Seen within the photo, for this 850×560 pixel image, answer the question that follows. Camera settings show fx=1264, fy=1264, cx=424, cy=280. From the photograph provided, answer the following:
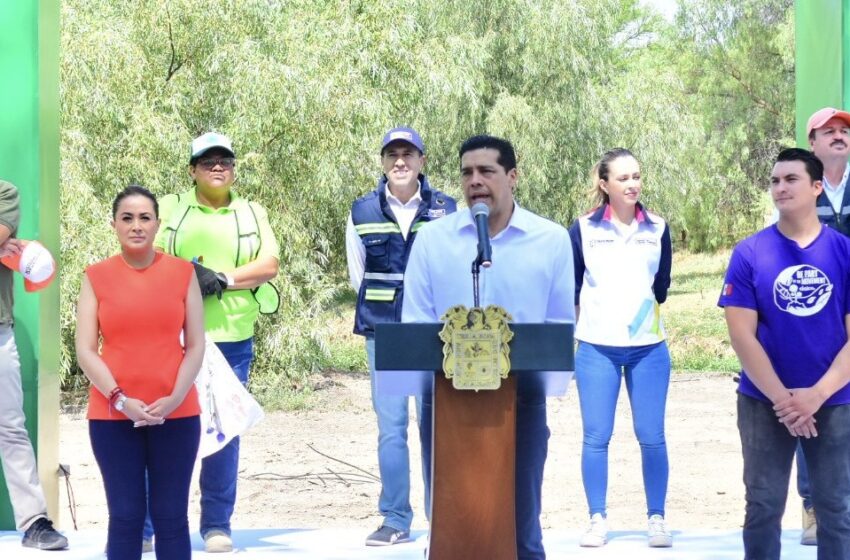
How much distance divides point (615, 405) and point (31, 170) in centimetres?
303

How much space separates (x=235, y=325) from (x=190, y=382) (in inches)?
45.6

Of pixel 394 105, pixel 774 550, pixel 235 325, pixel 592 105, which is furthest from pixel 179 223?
pixel 592 105

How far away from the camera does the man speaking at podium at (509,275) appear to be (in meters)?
4.03

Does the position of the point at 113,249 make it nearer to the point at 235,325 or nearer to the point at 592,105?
the point at 235,325

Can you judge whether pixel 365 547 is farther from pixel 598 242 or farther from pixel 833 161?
pixel 833 161

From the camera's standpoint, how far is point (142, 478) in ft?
14.4

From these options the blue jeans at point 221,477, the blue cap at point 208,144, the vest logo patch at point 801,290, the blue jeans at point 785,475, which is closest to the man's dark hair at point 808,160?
the vest logo patch at point 801,290

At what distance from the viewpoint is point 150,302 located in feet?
14.4

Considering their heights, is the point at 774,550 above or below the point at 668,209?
below

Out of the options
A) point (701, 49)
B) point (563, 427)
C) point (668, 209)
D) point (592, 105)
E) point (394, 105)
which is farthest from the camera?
point (701, 49)

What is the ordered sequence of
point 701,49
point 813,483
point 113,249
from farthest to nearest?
point 701,49 → point 113,249 → point 813,483

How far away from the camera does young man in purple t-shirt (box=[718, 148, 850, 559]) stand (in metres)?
4.24

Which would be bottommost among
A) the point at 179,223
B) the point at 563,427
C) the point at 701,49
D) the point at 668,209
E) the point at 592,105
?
the point at 563,427

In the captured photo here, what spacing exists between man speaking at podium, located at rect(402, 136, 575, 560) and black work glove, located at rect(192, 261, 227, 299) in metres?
1.45
